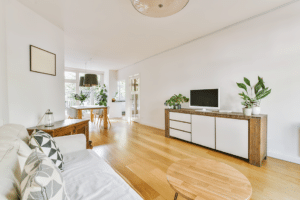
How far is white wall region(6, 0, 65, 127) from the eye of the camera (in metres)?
2.04

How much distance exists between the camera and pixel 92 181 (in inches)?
A: 45.8

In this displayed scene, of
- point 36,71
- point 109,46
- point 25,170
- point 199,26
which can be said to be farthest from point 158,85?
point 25,170

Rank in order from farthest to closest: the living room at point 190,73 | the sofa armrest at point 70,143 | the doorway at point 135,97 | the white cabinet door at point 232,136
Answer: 1. the doorway at point 135,97
2. the white cabinet door at point 232,136
3. the living room at point 190,73
4. the sofa armrest at point 70,143

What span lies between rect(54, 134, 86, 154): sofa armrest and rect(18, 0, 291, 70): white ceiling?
2.17 meters

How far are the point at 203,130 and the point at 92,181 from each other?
2588mm

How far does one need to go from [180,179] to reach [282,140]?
2483mm

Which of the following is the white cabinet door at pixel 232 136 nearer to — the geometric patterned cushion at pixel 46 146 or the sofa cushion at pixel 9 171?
the geometric patterned cushion at pixel 46 146

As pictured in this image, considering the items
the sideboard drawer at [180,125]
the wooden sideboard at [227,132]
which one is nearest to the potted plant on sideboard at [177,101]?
the wooden sideboard at [227,132]

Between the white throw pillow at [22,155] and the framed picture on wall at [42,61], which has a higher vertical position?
the framed picture on wall at [42,61]

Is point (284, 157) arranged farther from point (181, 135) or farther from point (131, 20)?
point (131, 20)

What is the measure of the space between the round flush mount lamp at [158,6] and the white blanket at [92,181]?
2007mm

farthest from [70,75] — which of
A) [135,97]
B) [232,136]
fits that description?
[232,136]

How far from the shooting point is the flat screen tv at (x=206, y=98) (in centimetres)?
306

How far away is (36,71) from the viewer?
2.40m
